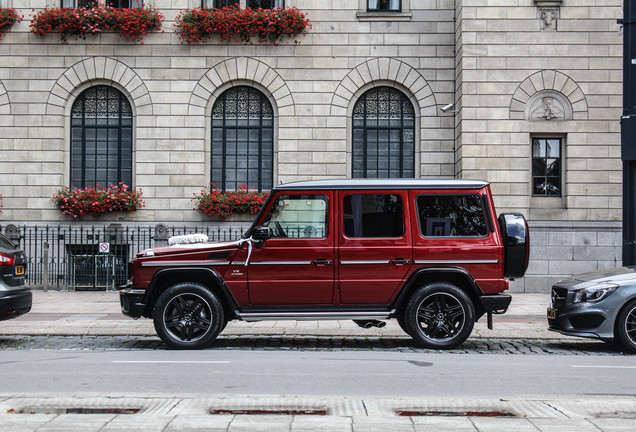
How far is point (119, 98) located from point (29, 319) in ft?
30.2

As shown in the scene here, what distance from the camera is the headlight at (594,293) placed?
995 cm

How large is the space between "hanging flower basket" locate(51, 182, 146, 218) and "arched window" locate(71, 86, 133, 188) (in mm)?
733

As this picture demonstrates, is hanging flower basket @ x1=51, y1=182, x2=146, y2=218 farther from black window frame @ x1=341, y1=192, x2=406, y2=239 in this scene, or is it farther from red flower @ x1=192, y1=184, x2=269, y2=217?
black window frame @ x1=341, y1=192, x2=406, y2=239

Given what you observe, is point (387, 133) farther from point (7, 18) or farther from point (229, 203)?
point (7, 18)

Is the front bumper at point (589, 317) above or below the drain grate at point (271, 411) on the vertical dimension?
above

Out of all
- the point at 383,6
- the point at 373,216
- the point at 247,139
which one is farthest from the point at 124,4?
the point at 373,216

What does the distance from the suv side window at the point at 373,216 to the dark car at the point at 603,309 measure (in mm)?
2543

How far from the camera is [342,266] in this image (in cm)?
980

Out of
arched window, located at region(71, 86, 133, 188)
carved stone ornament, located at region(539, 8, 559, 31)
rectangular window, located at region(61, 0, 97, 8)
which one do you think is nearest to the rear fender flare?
carved stone ornament, located at region(539, 8, 559, 31)

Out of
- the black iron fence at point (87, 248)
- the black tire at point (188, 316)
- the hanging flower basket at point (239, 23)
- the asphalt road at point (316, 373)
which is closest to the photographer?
the asphalt road at point (316, 373)

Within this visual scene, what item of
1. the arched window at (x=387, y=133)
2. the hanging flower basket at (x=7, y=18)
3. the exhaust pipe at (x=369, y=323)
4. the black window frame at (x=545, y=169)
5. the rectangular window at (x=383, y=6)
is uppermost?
the rectangular window at (x=383, y=6)

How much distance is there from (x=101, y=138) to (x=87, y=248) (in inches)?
124

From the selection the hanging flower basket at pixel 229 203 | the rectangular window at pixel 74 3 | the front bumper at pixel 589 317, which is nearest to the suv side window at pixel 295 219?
the front bumper at pixel 589 317

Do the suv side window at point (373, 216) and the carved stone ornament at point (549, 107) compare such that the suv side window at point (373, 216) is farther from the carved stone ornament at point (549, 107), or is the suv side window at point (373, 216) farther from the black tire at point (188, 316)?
the carved stone ornament at point (549, 107)
